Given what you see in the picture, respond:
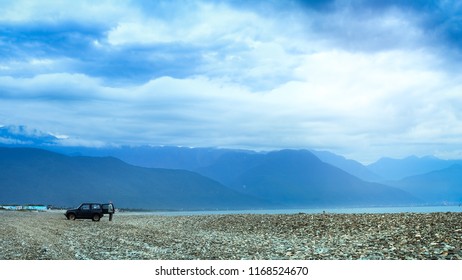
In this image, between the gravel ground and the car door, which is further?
the car door

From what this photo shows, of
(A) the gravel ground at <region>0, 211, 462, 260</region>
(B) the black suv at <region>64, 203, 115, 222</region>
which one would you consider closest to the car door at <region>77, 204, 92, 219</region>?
(B) the black suv at <region>64, 203, 115, 222</region>

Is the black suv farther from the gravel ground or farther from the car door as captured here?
the gravel ground

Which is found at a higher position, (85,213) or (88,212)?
(88,212)

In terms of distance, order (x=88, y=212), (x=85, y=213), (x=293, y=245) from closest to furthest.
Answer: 1. (x=293, y=245)
2. (x=88, y=212)
3. (x=85, y=213)

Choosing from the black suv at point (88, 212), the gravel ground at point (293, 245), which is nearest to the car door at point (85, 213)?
the black suv at point (88, 212)

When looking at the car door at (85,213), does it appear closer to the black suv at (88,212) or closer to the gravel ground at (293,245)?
the black suv at (88,212)

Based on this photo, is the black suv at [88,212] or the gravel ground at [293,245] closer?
the gravel ground at [293,245]

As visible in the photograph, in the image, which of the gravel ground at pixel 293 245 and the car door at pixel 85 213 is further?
the car door at pixel 85 213

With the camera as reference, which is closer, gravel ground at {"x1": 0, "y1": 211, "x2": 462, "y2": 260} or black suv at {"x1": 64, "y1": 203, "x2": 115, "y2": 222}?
gravel ground at {"x1": 0, "y1": 211, "x2": 462, "y2": 260}

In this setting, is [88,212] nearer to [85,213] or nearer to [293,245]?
[85,213]

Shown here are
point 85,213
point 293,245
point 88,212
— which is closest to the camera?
point 293,245

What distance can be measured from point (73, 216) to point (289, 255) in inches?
1940

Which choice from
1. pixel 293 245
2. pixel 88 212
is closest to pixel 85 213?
pixel 88 212
